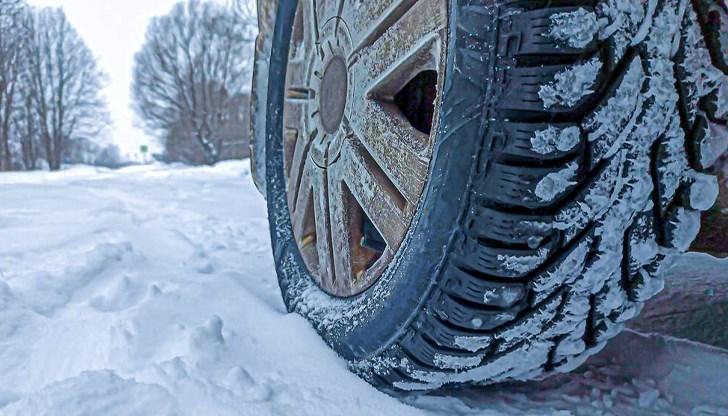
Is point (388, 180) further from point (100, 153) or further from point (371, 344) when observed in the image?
point (100, 153)

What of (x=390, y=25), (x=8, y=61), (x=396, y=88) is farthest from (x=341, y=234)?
(x=8, y=61)

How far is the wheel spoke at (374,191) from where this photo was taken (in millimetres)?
851

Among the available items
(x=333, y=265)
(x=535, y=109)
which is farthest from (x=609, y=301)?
(x=333, y=265)

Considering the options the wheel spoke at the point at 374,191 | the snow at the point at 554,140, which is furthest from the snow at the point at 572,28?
the wheel spoke at the point at 374,191

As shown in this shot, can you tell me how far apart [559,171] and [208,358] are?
0.77 meters

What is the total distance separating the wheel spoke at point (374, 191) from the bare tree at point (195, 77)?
22.2 meters

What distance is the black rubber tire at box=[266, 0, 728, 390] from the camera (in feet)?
1.97

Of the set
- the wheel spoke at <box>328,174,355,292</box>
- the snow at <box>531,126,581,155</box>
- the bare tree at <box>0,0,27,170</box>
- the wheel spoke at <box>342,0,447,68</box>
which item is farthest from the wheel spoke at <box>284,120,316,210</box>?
the bare tree at <box>0,0,27,170</box>

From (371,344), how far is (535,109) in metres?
0.52

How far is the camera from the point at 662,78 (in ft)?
2.08

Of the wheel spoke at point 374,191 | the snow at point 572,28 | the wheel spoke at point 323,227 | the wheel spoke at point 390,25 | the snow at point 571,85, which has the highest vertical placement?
the wheel spoke at point 390,25

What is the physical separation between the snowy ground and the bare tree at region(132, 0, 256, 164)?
21.8m

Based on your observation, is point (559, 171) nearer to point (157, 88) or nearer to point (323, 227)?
point (323, 227)

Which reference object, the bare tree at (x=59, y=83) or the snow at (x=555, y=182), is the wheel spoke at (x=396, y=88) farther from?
the bare tree at (x=59, y=83)
